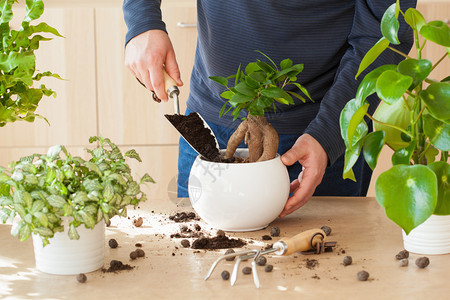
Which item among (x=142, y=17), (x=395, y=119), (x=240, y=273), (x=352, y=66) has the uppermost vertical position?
(x=142, y=17)

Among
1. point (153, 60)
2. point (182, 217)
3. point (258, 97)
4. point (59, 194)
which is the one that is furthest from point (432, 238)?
point (153, 60)

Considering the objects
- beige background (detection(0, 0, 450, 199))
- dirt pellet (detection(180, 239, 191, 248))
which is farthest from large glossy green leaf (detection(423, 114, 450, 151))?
beige background (detection(0, 0, 450, 199))

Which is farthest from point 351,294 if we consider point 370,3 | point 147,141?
point 147,141

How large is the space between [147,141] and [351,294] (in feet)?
6.47

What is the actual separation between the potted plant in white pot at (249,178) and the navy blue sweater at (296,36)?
28 centimetres

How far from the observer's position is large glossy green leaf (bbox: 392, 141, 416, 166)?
33.6 inches

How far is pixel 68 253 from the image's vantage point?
0.86 metres

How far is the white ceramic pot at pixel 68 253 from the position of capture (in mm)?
857

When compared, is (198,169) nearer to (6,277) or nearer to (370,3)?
(6,277)

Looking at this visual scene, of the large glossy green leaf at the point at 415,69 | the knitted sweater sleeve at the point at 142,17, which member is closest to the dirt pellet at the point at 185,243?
the large glossy green leaf at the point at 415,69

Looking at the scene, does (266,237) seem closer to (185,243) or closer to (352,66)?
(185,243)

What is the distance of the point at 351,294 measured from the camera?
0.79m

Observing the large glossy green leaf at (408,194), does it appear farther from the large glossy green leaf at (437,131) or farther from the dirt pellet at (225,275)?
the dirt pellet at (225,275)

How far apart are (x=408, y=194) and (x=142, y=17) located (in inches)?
32.7
